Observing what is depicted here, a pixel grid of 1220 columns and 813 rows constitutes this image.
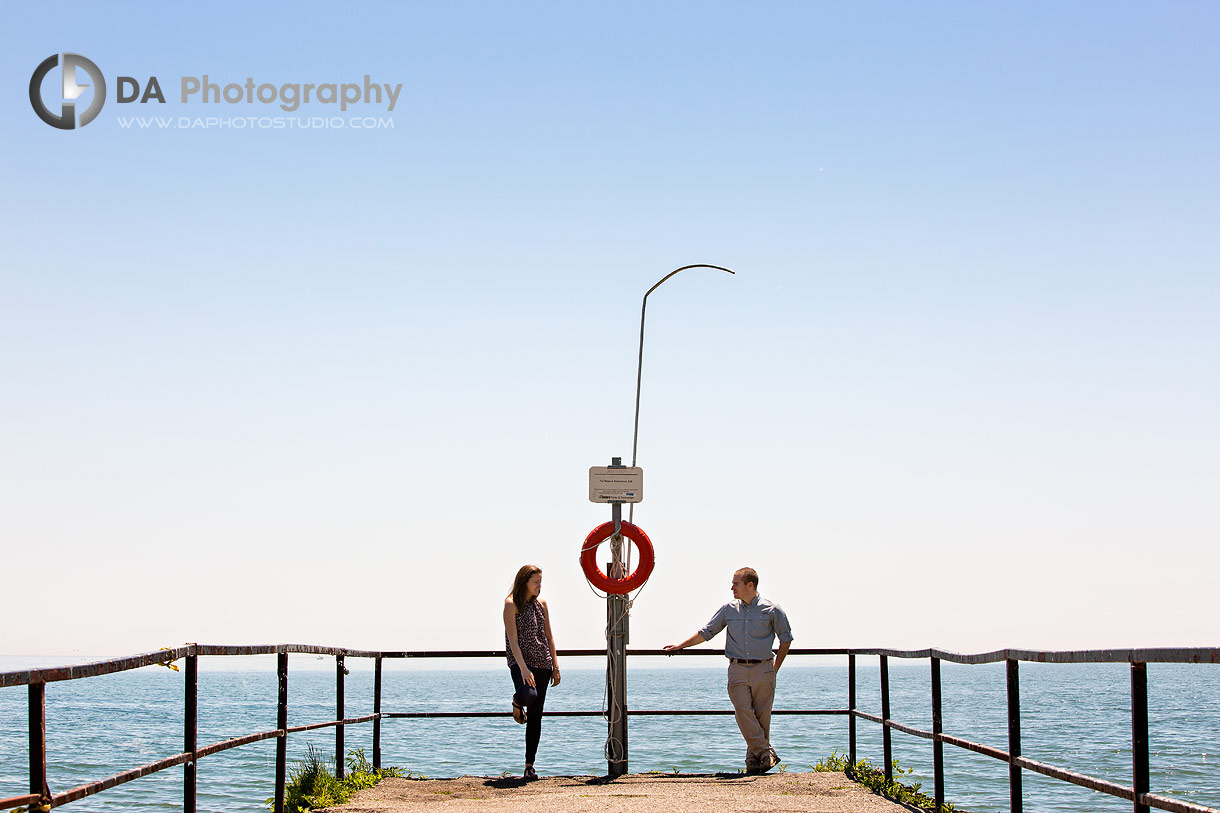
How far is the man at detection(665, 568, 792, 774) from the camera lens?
8641 millimetres

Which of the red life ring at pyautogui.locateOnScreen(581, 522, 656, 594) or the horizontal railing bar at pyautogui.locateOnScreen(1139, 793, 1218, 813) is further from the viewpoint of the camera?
the red life ring at pyautogui.locateOnScreen(581, 522, 656, 594)

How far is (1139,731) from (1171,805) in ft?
1.13

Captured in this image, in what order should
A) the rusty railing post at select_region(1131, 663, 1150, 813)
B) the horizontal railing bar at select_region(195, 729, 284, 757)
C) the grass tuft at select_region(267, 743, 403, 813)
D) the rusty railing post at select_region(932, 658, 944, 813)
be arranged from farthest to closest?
1. the grass tuft at select_region(267, 743, 403, 813)
2. the rusty railing post at select_region(932, 658, 944, 813)
3. the horizontal railing bar at select_region(195, 729, 284, 757)
4. the rusty railing post at select_region(1131, 663, 1150, 813)

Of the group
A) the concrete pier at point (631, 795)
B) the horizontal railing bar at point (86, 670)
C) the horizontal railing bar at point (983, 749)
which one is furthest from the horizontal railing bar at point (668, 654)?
the concrete pier at point (631, 795)

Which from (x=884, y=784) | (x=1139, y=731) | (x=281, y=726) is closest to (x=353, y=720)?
(x=281, y=726)

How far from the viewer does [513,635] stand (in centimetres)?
837

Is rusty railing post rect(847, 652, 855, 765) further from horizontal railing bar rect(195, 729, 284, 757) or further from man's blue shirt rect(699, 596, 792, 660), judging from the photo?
horizontal railing bar rect(195, 729, 284, 757)

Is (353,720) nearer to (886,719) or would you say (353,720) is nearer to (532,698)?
(532,698)

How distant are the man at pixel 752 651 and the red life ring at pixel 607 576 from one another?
63cm

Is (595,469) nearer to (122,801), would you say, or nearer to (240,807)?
(240,807)

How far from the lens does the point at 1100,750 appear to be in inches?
1378

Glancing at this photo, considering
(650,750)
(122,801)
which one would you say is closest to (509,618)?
(122,801)

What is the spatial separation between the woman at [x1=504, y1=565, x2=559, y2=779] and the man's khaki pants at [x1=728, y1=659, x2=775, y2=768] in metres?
1.26

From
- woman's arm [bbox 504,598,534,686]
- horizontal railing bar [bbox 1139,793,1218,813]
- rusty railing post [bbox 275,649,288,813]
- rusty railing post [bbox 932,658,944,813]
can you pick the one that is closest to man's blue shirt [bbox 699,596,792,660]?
woman's arm [bbox 504,598,534,686]
